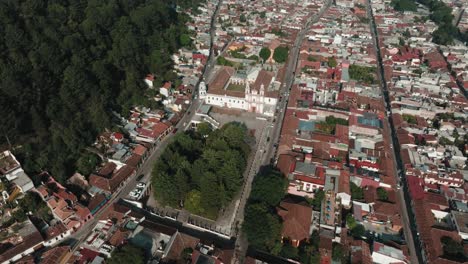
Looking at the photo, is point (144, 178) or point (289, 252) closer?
point (289, 252)

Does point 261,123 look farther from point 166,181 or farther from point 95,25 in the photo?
point 95,25

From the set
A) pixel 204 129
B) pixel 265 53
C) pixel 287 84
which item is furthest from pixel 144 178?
pixel 265 53

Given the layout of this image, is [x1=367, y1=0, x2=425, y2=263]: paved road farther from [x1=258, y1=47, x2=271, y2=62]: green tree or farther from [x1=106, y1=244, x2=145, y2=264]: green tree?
[x1=258, y1=47, x2=271, y2=62]: green tree

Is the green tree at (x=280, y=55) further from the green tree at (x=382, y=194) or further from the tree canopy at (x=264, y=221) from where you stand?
the tree canopy at (x=264, y=221)

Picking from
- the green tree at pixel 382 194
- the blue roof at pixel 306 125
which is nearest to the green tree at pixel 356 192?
the green tree at pixel 382 194

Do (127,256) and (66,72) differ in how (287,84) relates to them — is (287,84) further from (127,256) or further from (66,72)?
(127,256)

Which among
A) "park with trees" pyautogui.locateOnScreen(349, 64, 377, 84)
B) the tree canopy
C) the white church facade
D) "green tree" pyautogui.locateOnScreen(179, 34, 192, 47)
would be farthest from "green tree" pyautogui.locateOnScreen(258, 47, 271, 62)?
the tree canopy
